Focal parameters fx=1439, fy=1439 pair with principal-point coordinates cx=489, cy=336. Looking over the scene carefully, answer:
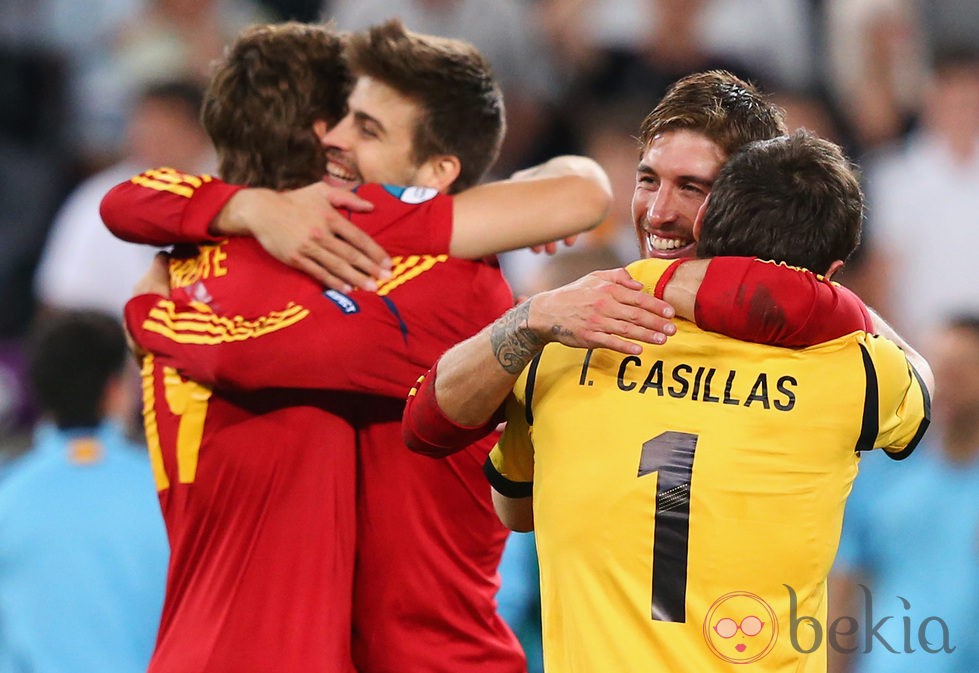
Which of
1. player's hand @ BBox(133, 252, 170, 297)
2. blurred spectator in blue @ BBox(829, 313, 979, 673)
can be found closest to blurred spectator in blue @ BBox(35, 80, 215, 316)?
blurred spectator in blue @ BBox(829, 313, 979, 673)

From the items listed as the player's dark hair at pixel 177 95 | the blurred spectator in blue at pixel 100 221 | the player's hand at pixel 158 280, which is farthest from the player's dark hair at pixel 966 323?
the player's dark hair at pixel 177 95

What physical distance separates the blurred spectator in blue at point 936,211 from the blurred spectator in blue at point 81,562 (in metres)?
4.37

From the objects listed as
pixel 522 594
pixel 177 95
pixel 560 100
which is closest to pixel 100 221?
pixel 177 95

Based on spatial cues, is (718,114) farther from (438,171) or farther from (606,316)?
(438,171)

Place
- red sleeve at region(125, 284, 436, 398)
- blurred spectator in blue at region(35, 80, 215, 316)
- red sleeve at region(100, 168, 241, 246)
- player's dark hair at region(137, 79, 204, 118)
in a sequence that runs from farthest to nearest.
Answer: player's dark hair at region(137, 79, 204, 118)
blurred spectator in blue at region(35, 80, 215, 316)
red sleeve at region(100, 168, 241, 246)
red sleeve at region(125, 284, 436, 398)

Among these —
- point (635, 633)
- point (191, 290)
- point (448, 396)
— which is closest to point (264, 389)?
point (191, 290)

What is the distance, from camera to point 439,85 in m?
3.48

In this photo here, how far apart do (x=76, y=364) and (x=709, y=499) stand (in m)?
3.54

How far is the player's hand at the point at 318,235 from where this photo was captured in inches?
127

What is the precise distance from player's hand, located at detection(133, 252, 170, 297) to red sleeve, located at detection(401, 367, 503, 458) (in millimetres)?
947

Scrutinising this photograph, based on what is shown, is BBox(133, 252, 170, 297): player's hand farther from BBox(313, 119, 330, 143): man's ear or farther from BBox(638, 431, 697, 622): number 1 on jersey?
BBox(638, 431, 697, 622): number 1 on jersey

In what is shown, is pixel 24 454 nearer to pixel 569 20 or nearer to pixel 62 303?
pixel 62 303

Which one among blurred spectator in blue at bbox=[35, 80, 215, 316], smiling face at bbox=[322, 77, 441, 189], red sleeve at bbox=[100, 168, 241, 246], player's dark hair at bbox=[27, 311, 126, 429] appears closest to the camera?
red sleeve at bbox=[100, 168, 241, 246]

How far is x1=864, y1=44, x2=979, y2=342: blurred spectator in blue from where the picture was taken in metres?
7.76
